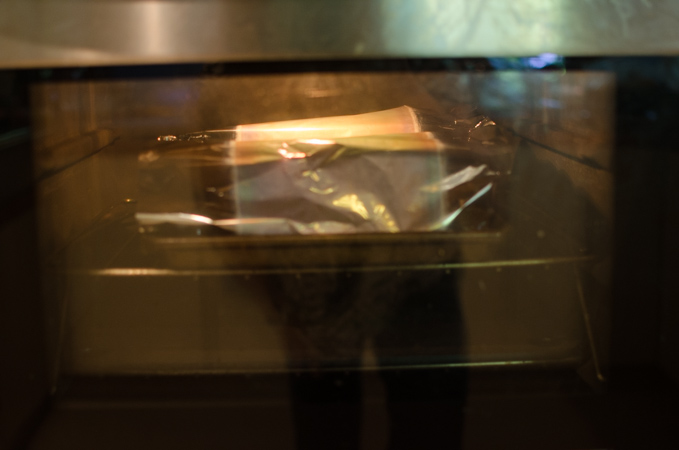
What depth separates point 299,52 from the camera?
18.1 inches

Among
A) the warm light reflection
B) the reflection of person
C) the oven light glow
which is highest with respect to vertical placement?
the oven light glow

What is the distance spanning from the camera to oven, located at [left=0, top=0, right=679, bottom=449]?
59cm

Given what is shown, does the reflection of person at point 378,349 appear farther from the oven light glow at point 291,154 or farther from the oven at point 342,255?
the oven light glow at point 291,154

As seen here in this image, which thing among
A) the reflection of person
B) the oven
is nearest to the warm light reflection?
the oven

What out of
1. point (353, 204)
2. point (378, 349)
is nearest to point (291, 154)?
point (353, 204)

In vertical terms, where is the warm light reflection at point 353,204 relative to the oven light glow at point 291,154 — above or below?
below

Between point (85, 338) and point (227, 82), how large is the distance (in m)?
0.44

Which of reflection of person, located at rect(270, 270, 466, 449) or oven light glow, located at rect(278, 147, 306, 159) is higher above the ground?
oven light glow, located at rect(278, 147, 306, 159)

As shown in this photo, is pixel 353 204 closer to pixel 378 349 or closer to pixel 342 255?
pixel 342 255

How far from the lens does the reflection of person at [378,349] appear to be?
2.22 feet

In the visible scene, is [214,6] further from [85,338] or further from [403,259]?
[85,338]

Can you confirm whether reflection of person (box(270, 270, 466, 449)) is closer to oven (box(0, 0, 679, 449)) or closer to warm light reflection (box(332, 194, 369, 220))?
oven (box(0, 0, 679, 449))

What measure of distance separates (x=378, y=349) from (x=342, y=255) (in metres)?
0.16

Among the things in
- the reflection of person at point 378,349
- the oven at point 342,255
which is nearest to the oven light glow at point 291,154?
the oven at point 342,255
